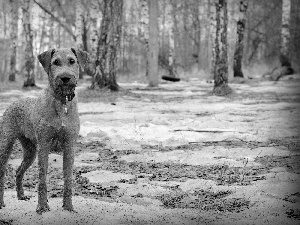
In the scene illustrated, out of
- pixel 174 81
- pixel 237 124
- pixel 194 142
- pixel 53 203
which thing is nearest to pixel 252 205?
pixel 53 203

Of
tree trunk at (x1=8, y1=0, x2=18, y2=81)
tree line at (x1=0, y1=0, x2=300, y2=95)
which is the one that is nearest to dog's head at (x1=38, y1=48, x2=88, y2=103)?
tree line at (x1=0, y1=0, x2=300, y2=95)

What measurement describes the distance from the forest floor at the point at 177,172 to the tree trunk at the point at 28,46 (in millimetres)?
8619

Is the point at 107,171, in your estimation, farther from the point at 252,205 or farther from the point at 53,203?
the point at 252,205

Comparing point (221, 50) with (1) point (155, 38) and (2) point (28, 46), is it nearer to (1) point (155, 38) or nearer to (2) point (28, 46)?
(1) point (155, 38)

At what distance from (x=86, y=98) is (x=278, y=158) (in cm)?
869

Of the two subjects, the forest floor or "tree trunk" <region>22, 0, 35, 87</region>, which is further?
"tree trunk" <region>22, 0, 35, 87</region>

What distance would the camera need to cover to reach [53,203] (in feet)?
12.2

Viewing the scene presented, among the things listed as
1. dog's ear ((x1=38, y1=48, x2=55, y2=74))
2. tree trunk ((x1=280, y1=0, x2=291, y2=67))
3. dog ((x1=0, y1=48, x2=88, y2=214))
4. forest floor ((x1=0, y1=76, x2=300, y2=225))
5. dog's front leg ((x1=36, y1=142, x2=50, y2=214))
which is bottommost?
forest floor ((x1=0, y1=76, x2=300, y2=225))

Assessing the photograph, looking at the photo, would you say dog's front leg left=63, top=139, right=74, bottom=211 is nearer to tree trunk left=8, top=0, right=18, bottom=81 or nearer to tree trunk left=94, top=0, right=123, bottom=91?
tree trunk left=94, top=0, right=123, bottom=91

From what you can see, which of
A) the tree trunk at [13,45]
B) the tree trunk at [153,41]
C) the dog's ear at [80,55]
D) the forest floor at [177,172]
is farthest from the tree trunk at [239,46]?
the dog's ear at [80,55]

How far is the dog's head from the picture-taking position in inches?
120

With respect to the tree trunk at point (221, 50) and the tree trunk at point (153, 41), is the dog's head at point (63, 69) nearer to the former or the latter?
the tree trunk at point (221, 50)

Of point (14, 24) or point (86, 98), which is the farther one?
point (14, 24)

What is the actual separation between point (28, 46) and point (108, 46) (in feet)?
16.5
